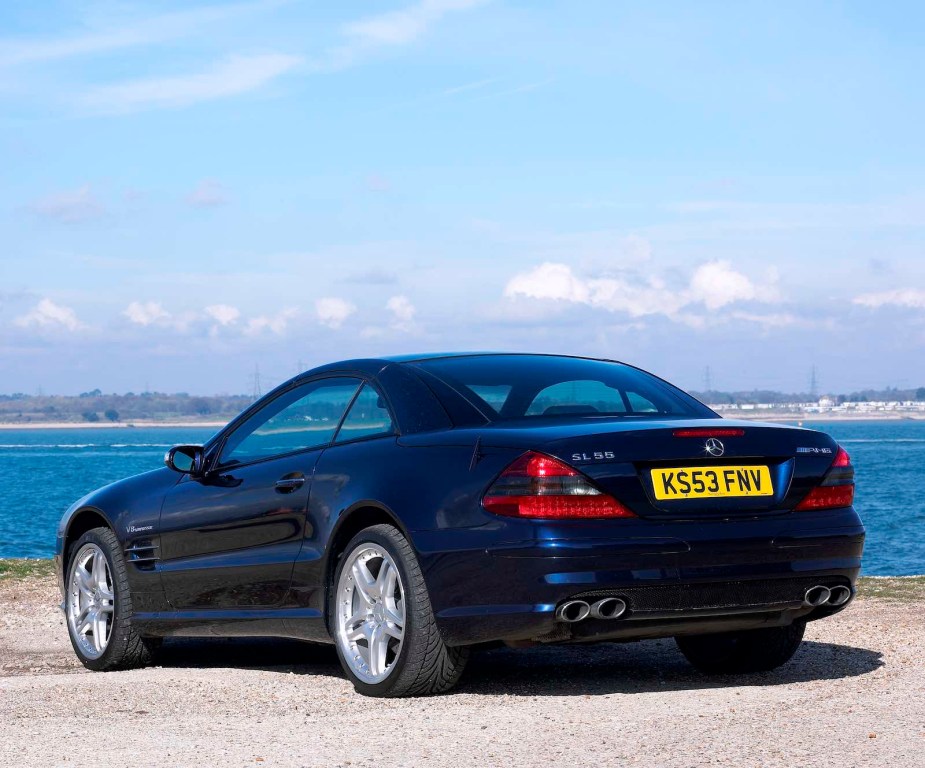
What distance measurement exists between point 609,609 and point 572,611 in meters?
0.14

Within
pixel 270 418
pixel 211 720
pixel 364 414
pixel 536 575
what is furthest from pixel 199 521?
pixel 536 575

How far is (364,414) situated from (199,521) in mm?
1229

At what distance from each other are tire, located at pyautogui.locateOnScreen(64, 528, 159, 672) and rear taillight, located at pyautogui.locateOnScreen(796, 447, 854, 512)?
369 cm

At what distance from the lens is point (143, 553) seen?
24.6ft

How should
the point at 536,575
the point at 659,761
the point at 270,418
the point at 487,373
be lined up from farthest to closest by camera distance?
the point at 270,418 → the point at 487,373 → the point at 536,575 → the point at 659,761

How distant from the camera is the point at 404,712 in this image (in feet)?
18.2

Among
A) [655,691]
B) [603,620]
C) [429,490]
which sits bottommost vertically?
[655,691]

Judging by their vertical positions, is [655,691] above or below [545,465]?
below

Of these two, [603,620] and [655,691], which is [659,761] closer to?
[603,620]

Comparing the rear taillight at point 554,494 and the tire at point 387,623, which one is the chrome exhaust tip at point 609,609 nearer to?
Answer: the rear taillight at point 554,494

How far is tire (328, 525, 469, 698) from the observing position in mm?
5719

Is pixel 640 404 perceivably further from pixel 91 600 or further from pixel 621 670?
pixel 91 600

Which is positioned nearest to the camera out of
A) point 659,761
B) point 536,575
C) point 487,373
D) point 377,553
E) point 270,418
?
point 659,761

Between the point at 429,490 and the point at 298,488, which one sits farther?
the point at 298,488
